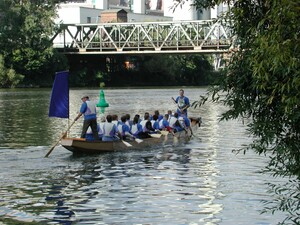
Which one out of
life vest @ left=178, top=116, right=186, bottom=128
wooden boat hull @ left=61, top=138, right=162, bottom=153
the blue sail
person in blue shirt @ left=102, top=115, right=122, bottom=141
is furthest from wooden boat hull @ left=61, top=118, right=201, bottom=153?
life vest @ left=178, top=116, right=186, bottom=128

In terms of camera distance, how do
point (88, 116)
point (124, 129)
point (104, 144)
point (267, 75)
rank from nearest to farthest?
point (267, 75) < point (104, 144) < point (88, 116) < point (124, 129)

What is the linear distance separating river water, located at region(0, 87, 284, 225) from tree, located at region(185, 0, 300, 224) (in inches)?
226

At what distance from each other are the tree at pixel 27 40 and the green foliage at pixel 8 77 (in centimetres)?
232

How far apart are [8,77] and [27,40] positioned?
7.75 meters

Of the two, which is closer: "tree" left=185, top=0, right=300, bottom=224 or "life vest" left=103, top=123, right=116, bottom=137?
"tree" left=185, top=0, right=300, bottom=224

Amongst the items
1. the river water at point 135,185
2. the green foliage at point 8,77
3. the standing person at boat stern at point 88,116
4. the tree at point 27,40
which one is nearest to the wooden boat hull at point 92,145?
the river water at point 135,185

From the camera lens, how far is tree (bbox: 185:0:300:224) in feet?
36.3

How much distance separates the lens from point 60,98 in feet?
103

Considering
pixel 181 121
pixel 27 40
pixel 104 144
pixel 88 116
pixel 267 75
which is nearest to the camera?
pixel 267 75

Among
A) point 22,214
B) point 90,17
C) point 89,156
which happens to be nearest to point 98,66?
point 90,17

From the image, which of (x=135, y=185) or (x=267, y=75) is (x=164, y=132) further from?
(x=267, y=75)

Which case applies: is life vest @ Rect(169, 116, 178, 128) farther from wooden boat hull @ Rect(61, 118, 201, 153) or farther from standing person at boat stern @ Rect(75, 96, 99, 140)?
standing person at boat stern @ Rect(75, 96, 99, 140)

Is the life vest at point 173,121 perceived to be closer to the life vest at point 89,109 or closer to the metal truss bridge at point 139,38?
the life vest at point 89,109

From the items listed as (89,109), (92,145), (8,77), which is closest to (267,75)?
(92,145)
